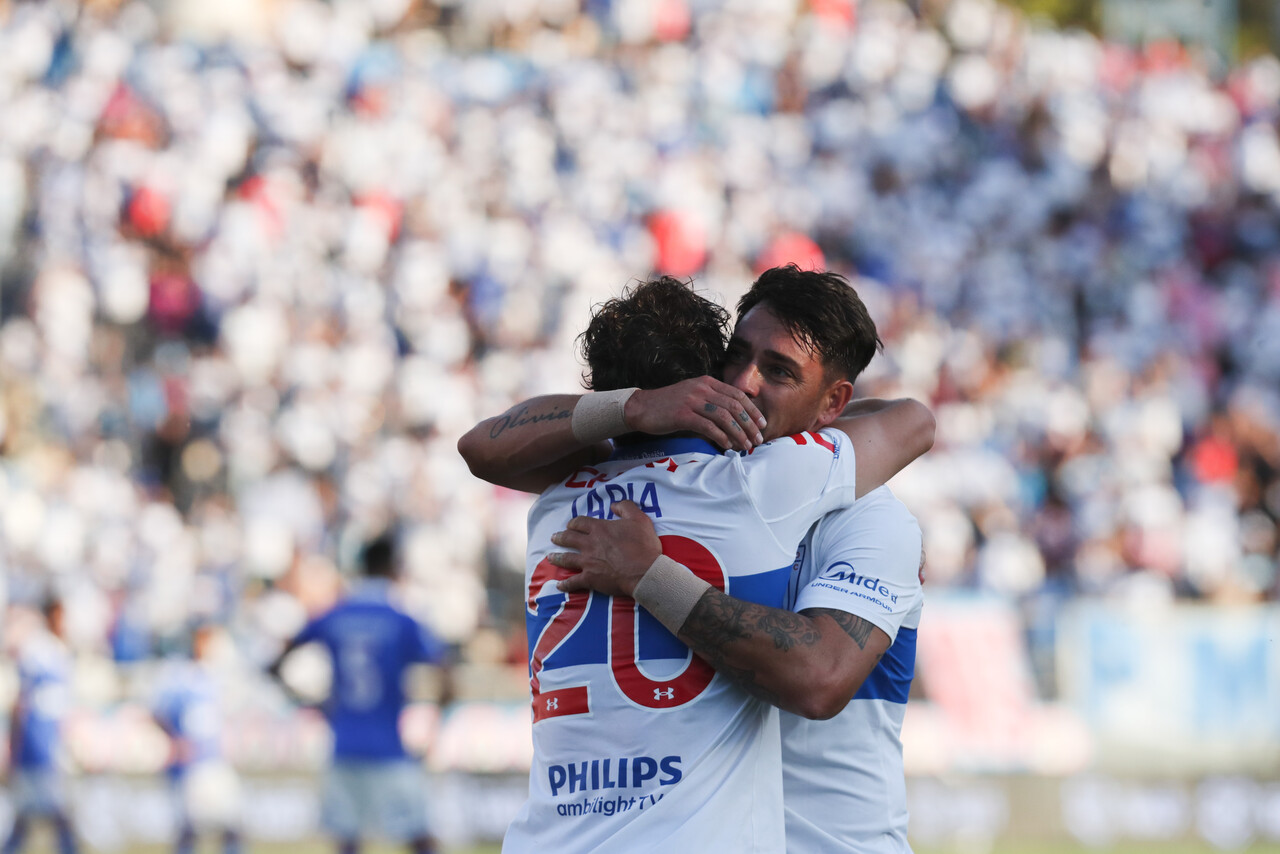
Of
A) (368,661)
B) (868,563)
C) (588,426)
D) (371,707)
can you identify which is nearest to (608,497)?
(588,426)

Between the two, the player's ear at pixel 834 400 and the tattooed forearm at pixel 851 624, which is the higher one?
the player's ear at pixel 834 400

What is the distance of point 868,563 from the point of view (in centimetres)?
296

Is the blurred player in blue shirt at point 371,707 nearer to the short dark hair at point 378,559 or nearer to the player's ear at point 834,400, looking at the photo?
the short dark hair at point 378,559

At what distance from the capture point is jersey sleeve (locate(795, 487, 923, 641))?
9.50ft

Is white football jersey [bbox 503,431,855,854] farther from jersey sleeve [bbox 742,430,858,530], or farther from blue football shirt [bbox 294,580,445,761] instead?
blue football shirt [bbox 294,580,445,761]

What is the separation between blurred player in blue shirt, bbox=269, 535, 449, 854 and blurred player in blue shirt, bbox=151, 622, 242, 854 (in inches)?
37.6

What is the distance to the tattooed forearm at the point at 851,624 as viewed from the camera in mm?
2832

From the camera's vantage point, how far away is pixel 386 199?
1469 cm

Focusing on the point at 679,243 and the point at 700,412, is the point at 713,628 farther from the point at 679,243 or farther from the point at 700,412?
the point at 679,243

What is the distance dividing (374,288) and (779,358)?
441 inches

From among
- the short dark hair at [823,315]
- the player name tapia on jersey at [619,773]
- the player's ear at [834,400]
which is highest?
the short dark hair at [823,315]

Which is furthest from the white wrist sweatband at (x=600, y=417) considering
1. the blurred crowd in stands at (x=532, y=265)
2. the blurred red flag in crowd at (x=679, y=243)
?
the blurred red flag in crowd at (x=679, y=243)

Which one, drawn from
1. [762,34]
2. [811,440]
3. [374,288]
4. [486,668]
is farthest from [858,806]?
[762,34]

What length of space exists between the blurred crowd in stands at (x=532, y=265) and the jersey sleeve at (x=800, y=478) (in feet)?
26.5
